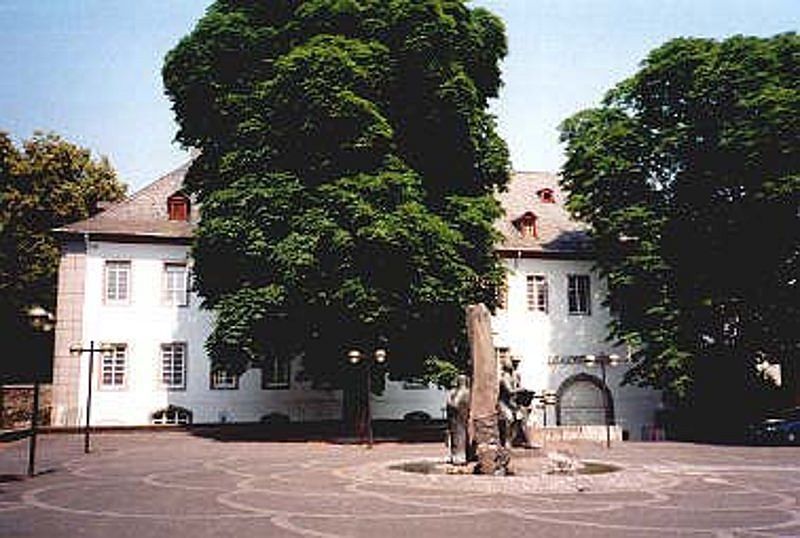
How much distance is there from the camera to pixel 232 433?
33.0 metres

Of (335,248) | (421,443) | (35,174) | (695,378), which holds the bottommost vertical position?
(421,443)

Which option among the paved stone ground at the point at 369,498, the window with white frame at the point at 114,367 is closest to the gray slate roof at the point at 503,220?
the window with white frame at the point at 114,367

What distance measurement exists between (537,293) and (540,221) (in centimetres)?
454

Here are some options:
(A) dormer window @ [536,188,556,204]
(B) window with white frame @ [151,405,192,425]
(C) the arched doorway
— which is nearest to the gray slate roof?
(A) dormer window @ [536,188,556,204]

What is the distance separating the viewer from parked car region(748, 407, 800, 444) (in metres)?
31.4

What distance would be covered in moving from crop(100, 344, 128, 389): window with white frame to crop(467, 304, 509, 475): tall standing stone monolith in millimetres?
21006

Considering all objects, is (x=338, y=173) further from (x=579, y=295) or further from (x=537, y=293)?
(x=579, y=295)

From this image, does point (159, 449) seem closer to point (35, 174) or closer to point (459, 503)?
point (459, 503)

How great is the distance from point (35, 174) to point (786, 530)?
140ft

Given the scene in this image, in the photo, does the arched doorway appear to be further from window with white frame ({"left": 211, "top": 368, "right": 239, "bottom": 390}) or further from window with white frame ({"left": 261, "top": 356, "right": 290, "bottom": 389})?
window with white frame ({"left": 211, "top": 368, "right": 239, "bottom": 390})

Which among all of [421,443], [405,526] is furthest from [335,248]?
[405,526]

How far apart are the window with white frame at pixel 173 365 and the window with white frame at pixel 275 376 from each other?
365cm

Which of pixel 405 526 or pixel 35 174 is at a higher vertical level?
pixel 35 174

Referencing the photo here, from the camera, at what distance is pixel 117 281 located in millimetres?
35500
